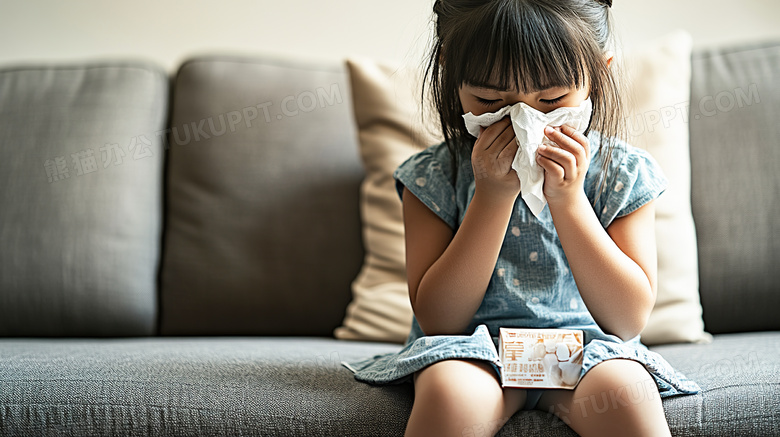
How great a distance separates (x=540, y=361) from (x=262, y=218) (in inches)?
28.3

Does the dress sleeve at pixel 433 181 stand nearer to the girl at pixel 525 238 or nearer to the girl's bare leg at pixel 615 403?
the girl at pixel 525 238

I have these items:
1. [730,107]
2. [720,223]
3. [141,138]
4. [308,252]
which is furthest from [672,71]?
[141,138]

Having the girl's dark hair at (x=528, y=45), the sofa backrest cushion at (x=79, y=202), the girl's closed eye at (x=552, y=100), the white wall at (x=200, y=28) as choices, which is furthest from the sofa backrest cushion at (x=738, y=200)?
the sofa backrest cushion at (x=79, y=202)

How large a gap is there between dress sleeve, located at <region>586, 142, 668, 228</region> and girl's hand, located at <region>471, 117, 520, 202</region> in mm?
151

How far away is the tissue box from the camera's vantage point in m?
0.78

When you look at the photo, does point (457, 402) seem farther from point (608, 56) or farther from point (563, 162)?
point (608, 56)

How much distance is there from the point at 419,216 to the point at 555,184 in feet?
0.69

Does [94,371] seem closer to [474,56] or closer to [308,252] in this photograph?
[308,252]

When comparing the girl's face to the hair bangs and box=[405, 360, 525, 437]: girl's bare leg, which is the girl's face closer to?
the hair bangs

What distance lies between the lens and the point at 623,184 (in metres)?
0.92

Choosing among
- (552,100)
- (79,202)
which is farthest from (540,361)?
(79,202)

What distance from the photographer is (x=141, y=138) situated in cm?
140

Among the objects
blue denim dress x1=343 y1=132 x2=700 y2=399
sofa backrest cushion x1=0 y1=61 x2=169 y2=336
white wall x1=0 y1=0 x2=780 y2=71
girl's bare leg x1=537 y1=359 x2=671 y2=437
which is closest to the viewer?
girl's bare leg x1=537 y1=359 x2=671 y2=437

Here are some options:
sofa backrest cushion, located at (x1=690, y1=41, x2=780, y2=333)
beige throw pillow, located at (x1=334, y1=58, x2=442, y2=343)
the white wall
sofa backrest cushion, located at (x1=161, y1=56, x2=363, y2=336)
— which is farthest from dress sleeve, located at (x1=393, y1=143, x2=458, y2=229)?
the white wall
